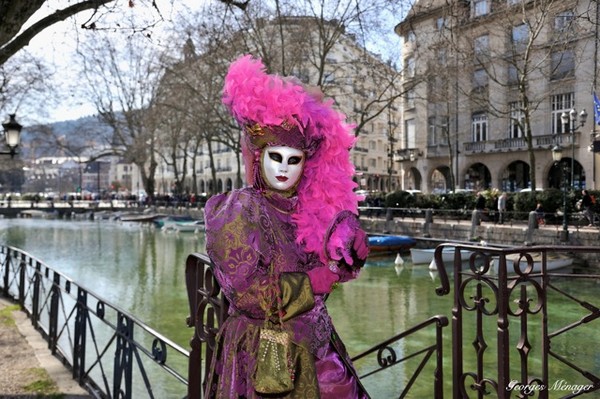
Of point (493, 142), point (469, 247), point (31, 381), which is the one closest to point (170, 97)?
point (493, 142)

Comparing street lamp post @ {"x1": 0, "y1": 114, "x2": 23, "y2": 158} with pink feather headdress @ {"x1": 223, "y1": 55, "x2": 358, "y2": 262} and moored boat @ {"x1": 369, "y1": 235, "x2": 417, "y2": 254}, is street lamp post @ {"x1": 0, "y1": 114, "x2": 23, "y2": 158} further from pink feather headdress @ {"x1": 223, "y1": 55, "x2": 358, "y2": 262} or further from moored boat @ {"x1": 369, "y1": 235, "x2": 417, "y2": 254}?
moored boat @ {"x1": 369, "y1": 235, "x2": 417, "y2": 254}

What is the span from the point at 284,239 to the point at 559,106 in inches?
1246

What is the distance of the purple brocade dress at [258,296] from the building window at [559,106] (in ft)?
99.5

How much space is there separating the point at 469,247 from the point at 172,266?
1519cm

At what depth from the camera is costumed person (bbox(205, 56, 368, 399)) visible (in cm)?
184

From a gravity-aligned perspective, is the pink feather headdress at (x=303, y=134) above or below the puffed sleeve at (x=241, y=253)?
above

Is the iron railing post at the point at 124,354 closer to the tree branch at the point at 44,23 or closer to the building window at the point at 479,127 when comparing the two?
the tree branch at the point at 44,23

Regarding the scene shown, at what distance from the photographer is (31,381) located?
4277 millimetres

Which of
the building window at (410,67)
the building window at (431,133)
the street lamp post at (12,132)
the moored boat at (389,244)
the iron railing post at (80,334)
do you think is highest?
the building window at (410,67)

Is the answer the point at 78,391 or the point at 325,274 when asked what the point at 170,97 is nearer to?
the point at 78,391

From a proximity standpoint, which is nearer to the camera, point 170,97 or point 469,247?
point 469,247

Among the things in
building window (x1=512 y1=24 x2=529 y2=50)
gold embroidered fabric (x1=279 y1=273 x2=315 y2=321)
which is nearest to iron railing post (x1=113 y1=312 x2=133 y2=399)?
gold embroidered fabric (x1=279 y1=273 x2=315 y2=321)

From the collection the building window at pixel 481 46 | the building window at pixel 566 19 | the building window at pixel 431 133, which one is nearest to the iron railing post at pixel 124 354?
the building window at pixel 566 19

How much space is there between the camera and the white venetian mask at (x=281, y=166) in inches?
81.8
